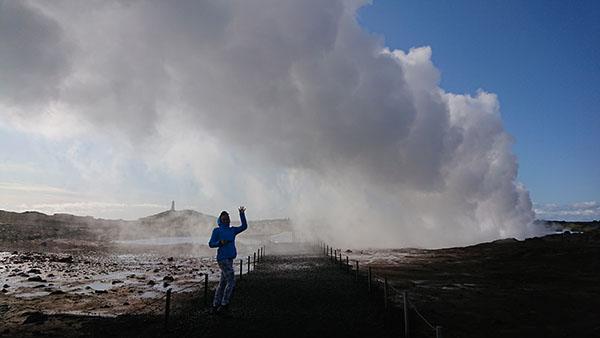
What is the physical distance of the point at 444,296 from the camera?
16.0m

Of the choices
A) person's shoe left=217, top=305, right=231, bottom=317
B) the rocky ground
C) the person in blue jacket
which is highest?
the person in blue jacket

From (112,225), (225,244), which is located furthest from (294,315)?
(112,225)

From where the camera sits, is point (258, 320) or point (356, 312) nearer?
point (258, 320)

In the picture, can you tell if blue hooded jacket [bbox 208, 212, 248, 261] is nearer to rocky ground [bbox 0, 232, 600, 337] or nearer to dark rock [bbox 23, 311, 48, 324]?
rocky ground [bbox 0, 232, 600, 337]

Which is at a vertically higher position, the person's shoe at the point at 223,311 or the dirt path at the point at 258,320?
the person's shoe at the point at 223,311

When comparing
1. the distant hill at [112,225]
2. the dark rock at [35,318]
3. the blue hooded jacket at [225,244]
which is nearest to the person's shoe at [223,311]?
the blue hooded jacket at [225,244]

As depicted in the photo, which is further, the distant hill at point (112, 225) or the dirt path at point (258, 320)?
the distant hill at point (112, 225)

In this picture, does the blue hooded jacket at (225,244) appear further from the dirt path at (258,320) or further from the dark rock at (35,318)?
the dark rock at (35,318)

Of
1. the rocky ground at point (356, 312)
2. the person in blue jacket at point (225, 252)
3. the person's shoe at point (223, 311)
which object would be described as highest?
the person in blue jacket at point (225, 252)

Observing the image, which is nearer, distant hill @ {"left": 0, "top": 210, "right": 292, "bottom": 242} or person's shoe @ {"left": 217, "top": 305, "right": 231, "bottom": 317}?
→ person's shoe @ {"left": 217, "top": 305, "right": 231, "bottom": 317}

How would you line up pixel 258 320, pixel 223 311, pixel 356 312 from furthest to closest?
pixel 356 312
pixel 223 311
pixel 258 320

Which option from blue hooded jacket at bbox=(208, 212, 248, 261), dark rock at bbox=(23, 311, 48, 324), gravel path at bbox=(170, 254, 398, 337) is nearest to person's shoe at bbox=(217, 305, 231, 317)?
gravel path at bbox=(170, 254, 398, 337)

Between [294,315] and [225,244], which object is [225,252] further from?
[294,315]

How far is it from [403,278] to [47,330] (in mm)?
Result: 18172
